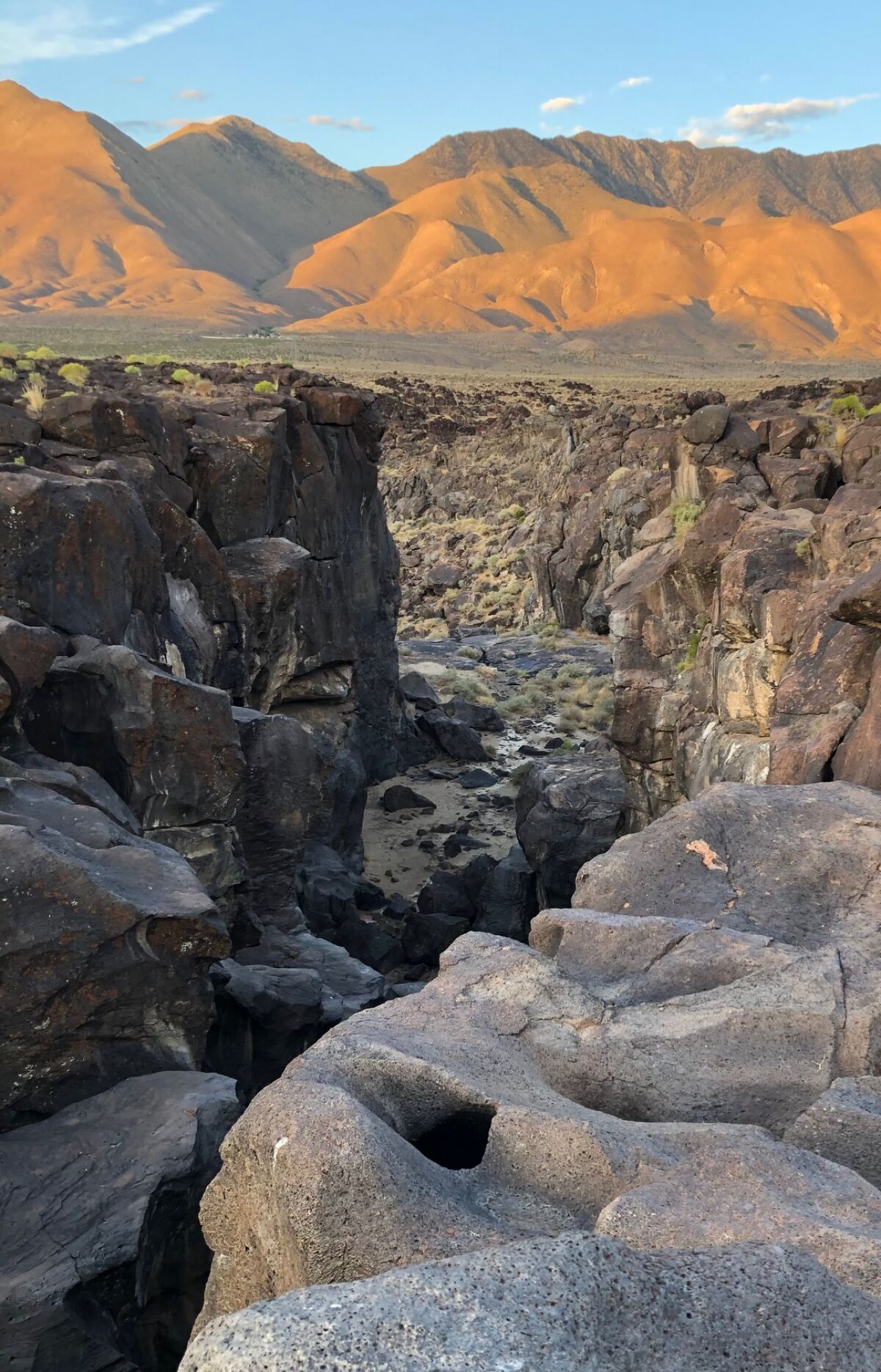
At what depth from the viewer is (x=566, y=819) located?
2002 cm

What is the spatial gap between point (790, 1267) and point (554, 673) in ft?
119

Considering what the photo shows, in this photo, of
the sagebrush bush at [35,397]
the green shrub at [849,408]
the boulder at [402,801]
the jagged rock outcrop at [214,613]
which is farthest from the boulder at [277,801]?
the green shrub at [849,408]

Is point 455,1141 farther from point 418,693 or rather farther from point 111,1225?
point 418,693

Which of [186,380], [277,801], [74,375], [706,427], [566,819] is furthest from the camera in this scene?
[186,380]

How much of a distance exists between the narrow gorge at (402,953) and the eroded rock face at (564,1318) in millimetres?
12

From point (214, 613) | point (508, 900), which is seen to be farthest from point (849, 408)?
point (214, 613)

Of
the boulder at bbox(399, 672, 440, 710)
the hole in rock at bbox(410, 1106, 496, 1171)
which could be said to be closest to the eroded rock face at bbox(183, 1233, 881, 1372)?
the hole in rock at bbox(410, 1106, 496, 1171)

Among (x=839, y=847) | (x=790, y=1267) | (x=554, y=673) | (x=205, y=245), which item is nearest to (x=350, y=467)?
(x=554, y=673)

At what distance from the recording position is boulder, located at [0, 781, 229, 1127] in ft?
26.8

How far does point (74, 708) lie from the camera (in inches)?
470

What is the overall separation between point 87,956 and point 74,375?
22.3 meters

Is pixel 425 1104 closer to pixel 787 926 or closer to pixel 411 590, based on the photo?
pixel 787 926

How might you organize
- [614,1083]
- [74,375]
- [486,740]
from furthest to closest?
[486,740], [74,375], [614,1083]

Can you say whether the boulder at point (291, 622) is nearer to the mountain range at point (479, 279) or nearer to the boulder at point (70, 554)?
the boulder at point (70, 554)
